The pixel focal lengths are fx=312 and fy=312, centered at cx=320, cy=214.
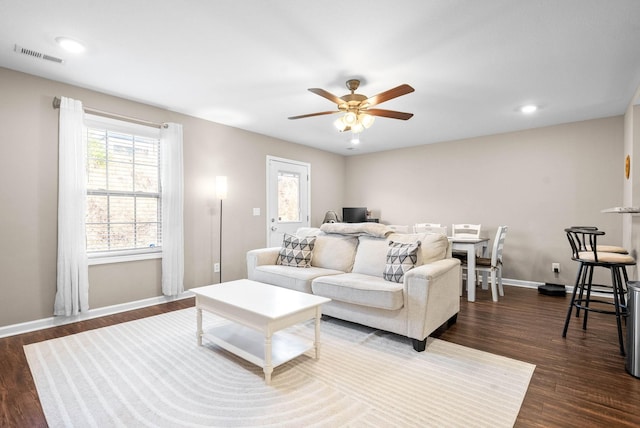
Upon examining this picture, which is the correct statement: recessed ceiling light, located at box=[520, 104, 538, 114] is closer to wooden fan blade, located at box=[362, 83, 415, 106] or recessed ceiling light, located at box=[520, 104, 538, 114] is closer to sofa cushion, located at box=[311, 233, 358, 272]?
wooden fan blade, located at box=[362, 83, 415, 106]

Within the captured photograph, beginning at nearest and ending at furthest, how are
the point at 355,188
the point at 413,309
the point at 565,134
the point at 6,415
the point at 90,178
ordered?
the point at 6,415
the point at 413,309
the point at 90,178
the point at 565,134
the point at 355,188

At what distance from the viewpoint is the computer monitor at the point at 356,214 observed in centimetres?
634

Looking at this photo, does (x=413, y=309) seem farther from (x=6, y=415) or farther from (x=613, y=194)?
(x=613, y=194)

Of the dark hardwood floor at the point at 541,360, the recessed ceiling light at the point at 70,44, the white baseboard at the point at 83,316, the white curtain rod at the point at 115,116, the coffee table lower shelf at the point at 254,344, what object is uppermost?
the recessed ceiling light at the point at 70,44

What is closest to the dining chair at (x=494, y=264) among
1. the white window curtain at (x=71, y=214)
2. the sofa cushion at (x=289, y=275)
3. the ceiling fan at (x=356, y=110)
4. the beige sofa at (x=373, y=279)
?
the beige sofa at (x=373, y=279)

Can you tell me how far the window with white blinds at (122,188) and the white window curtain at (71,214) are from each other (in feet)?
0.61

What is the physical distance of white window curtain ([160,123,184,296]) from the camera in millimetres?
3928

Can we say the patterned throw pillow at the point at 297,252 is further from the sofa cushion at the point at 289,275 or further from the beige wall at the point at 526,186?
the beige wall at the point at 526,186

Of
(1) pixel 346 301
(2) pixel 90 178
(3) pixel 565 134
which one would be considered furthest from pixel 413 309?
(3) pixel 565 134

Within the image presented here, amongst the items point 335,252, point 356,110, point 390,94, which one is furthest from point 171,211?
point 390,94

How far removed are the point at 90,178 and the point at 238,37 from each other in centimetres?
239

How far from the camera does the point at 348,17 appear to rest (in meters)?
2.11

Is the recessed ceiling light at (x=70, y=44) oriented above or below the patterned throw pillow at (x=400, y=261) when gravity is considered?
above

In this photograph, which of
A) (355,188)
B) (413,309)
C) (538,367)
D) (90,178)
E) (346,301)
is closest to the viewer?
(538,367)
